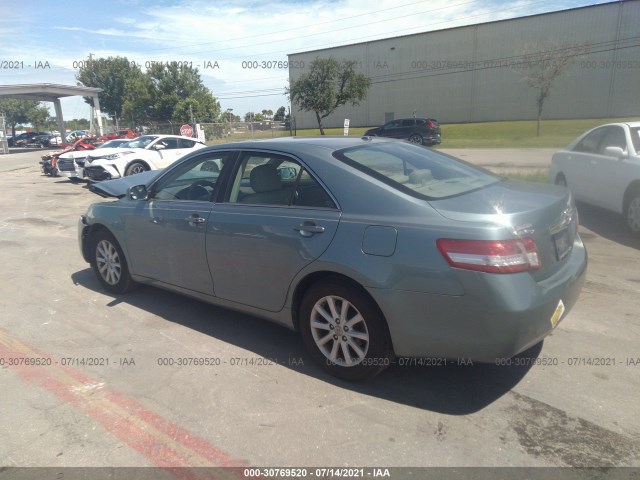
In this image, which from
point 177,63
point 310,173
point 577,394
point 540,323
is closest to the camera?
point 540,323

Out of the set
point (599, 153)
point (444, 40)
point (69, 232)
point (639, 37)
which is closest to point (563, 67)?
point (639, 37)

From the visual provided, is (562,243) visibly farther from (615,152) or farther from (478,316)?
(615,152)

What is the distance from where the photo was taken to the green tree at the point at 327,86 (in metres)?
40.6

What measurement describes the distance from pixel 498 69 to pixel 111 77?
45084 mm

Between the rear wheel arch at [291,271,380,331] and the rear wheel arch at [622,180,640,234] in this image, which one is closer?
the rear wheel arch at [291,271,380,331]

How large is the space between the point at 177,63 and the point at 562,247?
50196mm

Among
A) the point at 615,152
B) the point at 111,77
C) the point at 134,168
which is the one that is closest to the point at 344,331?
the point at 615,152

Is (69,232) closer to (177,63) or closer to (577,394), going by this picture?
(577,394)

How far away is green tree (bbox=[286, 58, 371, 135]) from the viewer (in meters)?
40.6

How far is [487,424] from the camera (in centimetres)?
289

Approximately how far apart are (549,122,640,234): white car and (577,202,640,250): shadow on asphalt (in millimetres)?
213

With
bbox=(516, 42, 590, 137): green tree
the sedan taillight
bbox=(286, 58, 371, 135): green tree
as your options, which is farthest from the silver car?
bbox=(286, 58, 371, 135): green tree

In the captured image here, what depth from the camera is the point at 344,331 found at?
→ 3273 millimetres

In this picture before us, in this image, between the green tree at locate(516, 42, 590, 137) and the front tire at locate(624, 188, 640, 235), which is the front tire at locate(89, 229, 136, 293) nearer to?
the front tire at locate(624, 188, 640, 235)
